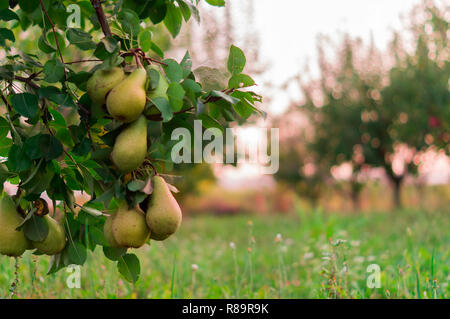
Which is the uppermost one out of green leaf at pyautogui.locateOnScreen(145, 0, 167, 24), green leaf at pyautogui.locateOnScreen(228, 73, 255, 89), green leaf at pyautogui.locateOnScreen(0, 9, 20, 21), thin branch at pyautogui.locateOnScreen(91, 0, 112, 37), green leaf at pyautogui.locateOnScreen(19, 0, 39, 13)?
green leaf at pyautogui.locateOnScreen(19, 0, 39, 13)

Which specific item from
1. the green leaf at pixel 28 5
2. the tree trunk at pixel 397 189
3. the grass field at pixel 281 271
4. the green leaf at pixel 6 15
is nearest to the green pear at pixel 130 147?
the green leaf at pixel 6 15

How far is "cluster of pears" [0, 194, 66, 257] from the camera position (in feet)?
5.45

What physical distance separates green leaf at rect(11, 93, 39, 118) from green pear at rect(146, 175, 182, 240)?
1.94 ft

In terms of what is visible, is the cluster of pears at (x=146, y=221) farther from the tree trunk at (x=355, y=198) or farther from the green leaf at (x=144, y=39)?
the tree trunk at (x=355, y=198)

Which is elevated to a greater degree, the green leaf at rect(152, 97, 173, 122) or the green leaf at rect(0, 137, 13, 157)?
the green leaf at rect(0, 137, 13, 157)

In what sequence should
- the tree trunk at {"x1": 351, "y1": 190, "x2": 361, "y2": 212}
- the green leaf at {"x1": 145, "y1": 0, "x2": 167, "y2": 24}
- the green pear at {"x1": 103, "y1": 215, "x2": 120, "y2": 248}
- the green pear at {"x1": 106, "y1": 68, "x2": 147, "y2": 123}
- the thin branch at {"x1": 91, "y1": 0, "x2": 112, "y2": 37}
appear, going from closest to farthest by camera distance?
the green pear at {"x1": 106, "y1": 68, "x2": 147, "y2": 123} → the green pear at {"x1": 103, "y1": 215, "x2": 120, "y2": 248} → the thin branch at {"x1": 91, "y1": 0, "x2": 112, "y2": 37} → the green leaf at {"x1": 145, "y1": 0, "x2": 167, "y2": 24} → the tree trunk at {"x1": 351, "y1": 190, "x2": 361, "y2": 212}

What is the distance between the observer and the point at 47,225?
1741 mm

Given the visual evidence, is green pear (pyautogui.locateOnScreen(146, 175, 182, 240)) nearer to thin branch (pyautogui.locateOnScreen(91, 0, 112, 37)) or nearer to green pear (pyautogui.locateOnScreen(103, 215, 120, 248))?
green pear (pyautogui.locateOnScreen(103, 215, 120, 248))

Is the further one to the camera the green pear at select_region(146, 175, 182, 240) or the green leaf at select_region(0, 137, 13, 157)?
the green leaf at select_region(0, 137, 13, 157)

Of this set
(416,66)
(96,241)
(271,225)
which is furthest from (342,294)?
(416,66)

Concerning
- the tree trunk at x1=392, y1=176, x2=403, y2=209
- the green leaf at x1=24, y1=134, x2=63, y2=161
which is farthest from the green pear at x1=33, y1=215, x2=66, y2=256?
the tree trunk at x1=392, y1=176, x2=403, y2=209

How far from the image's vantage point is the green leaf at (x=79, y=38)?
1.61m

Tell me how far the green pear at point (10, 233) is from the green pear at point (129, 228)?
0.47m
